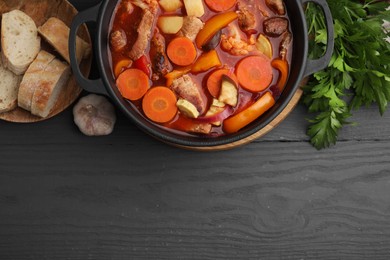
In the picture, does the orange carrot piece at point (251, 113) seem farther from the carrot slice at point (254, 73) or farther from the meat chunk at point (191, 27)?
the meat chunk at point (191, 27)

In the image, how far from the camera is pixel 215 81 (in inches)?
90.1

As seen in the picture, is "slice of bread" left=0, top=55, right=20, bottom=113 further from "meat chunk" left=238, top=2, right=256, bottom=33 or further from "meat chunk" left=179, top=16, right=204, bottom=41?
"meat chunk" left=238, top=2, right=256, bottom=33

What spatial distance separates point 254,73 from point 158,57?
0.42 m

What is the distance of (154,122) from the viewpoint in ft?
7.72

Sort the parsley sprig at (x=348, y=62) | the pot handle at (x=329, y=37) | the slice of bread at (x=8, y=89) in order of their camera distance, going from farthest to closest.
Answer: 1. the slice of bread at (x=8, y=89)
2. the parsley sprig at (x=348, y=62)
3. the pot handle at (x=329, y=37)

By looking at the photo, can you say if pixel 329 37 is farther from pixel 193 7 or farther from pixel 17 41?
pixel 17 41

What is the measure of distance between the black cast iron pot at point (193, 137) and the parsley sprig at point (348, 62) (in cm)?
18

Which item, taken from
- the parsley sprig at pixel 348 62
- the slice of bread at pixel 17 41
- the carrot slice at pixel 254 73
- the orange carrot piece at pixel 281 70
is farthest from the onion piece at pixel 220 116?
the slice of bread at pixel 17 41

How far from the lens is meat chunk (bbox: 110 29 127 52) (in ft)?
7.67

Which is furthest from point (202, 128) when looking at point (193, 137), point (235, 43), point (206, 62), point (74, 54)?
point (74, 54)

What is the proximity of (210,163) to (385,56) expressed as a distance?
38.1 inches

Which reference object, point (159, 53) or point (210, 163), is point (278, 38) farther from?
point (210, 163)

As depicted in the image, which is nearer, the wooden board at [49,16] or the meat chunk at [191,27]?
the meat chunk at [191,27]

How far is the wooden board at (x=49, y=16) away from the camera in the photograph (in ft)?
8.48
